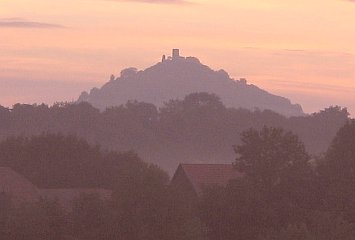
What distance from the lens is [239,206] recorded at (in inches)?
1577

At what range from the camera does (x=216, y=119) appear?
459 ft

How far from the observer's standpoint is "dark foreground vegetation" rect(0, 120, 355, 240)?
36.8 m

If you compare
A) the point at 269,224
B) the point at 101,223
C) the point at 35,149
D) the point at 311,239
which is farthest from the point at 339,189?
the point at 35,149

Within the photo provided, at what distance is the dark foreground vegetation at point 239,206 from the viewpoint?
36844 mm

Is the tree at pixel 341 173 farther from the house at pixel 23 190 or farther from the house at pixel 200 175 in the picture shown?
the house at pixel 23 190

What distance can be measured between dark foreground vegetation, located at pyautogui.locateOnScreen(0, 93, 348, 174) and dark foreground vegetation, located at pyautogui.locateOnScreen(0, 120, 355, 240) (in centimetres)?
7514

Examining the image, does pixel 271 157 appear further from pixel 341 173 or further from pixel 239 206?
pixel 239 206

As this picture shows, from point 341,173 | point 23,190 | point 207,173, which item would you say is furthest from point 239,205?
point 23,190

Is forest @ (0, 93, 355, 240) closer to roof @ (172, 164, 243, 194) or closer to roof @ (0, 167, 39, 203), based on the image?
roof @ (172, 164, 243, 194)

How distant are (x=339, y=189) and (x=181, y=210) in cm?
705

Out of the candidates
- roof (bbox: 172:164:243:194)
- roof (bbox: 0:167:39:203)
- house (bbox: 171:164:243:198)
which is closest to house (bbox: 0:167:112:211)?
roof (bbox: 0:167:39:203)

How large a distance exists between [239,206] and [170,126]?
3878 inches

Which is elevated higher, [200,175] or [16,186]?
[200,175]

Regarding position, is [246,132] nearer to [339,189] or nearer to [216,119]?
[339,189]
